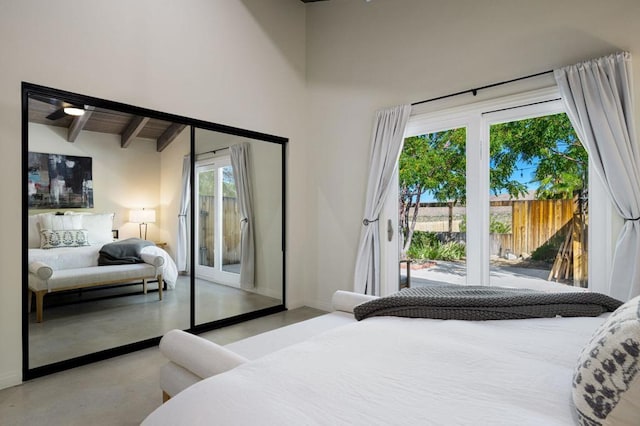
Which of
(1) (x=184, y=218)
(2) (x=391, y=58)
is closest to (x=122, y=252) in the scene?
(1) (x=184, y=218)

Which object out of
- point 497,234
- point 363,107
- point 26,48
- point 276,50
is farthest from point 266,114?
point 497,234

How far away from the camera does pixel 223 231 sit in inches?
142

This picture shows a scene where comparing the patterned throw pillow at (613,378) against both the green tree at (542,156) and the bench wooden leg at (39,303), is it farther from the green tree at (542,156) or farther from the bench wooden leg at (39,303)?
the bench wooden leg at (39,303)

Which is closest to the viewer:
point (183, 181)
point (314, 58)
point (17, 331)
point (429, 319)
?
point (429, 319)

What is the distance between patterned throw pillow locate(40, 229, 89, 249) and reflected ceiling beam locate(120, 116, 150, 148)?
79 centimetres

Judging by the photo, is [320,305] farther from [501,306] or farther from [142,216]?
[501,306]

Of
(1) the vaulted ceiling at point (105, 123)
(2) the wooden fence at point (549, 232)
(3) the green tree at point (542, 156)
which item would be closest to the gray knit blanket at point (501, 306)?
(2) the wooden fence at point (549, 232)

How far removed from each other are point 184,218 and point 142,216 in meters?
0.37

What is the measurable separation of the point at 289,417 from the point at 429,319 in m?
0.97

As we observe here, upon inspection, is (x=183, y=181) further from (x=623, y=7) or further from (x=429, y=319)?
(x=623, y=7)

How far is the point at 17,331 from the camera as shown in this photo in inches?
91.7

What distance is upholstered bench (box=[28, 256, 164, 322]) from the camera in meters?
2.46

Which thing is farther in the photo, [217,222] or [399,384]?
[217,222]

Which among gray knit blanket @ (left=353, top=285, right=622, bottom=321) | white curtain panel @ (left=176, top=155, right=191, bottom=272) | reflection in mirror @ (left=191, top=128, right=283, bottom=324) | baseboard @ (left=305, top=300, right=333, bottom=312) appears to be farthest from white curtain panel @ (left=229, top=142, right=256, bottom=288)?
gray knit blanket @ (left=353, top=285, right=622, bottom=321)
